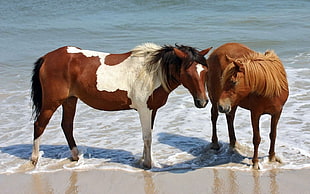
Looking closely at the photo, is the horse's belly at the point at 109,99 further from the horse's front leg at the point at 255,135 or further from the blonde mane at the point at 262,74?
the horse's front leg at the point at 255,135

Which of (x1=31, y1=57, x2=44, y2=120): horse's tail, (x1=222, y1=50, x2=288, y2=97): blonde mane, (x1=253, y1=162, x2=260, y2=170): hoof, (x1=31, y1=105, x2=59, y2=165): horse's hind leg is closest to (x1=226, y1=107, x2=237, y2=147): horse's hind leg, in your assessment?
(x1=253, y1=162, x2=260, y2=170): hoof

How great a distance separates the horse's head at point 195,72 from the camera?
425 cm

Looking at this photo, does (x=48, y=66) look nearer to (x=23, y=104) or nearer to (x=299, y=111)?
(x=23, y=104)

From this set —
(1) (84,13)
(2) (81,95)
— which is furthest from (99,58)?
(1) (84,13)

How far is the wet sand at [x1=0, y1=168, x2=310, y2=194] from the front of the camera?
4.28 m

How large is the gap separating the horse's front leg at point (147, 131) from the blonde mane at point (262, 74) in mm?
867

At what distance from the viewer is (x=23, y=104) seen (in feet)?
24.8

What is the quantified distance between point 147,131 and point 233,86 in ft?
3.42

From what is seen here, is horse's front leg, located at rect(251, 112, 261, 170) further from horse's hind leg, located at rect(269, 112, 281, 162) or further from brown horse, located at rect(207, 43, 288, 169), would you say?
horse's hind leg, located at rect(269, 112, 281, 162)

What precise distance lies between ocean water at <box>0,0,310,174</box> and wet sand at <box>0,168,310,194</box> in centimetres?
17

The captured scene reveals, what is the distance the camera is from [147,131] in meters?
4.74

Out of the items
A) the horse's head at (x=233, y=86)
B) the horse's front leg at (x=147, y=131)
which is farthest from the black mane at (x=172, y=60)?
the horse's front leg at (x=147, y=131)

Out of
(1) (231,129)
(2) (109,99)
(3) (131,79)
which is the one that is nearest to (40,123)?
(2) (109,99)

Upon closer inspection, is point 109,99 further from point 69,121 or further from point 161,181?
point 161,181
